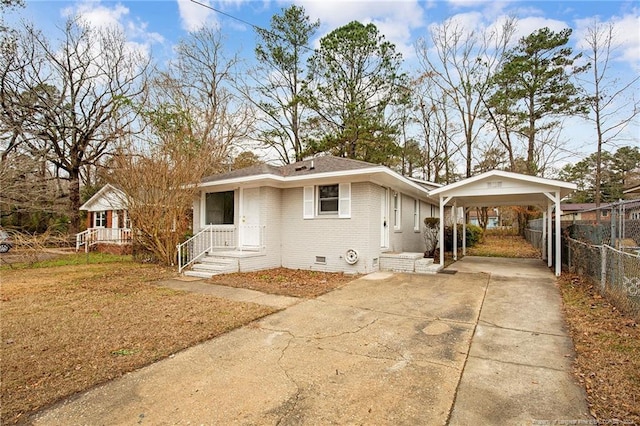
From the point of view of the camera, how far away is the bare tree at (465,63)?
65.9ft

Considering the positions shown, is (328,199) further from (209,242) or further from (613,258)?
(613,258)

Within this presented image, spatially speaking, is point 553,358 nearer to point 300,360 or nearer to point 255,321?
point 300,360

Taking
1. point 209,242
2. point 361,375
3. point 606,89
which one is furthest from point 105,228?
point 606,89

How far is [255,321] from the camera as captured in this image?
16.6 ft

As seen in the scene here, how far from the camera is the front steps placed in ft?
31.1

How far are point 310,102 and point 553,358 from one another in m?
17.4

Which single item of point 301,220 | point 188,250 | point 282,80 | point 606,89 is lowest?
point 188,250

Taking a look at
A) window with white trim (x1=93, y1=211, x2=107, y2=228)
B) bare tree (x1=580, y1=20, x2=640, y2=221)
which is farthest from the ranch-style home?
bare tree (x1=580, y1=20, x2=640, y2=221)

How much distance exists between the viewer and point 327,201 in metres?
10.1

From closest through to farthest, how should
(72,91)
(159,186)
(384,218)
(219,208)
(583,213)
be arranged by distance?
1. (159,186)
2. (384,218)
3. (219,208)
4. (583,213)
5. (72,91)

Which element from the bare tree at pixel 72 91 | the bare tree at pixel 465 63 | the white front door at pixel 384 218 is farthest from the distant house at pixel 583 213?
the bare tree at pixel 72 91

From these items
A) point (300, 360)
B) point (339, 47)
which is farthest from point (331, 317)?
point (339, 47)

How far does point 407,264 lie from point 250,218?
16.7ft

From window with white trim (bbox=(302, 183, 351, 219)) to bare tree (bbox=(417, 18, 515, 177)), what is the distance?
15.1 meters
